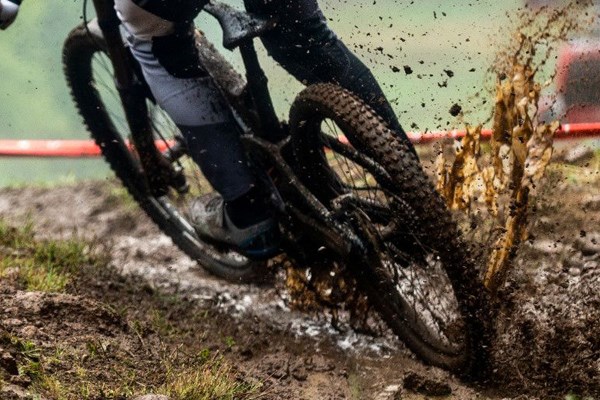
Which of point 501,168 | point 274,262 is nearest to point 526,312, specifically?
point 501,168

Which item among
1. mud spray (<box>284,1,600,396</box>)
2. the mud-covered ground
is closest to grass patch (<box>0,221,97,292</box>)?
the mud-covered ground

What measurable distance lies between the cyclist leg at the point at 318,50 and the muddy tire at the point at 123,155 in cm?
96

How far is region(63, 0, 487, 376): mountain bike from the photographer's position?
288cm

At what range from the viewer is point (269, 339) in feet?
12.1

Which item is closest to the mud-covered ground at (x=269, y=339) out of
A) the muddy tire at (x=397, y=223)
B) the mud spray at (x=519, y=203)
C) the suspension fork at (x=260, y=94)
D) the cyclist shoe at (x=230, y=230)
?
the mud spray at (x=519, y=203)

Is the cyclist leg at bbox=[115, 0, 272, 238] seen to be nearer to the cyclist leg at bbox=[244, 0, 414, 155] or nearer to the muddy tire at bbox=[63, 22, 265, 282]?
the cyclist leg at bbox=[244, 0, 414, 155]

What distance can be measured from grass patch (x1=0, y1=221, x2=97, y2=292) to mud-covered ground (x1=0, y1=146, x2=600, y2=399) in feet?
0.25

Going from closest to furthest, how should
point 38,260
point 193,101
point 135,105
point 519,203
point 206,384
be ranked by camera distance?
point 206,384, point 519,203, point 193,101, point 135,105, point 38,260

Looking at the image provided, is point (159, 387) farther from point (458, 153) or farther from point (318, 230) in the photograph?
point (458, 153)

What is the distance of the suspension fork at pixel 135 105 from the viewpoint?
338 centimetres

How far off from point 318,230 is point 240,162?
0.39 meters

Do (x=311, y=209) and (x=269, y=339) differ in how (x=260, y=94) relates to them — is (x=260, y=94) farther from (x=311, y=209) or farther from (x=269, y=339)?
(x=269, y=339)

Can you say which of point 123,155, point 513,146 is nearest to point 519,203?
point 513,146

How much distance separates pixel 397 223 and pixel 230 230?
788 millimetres
